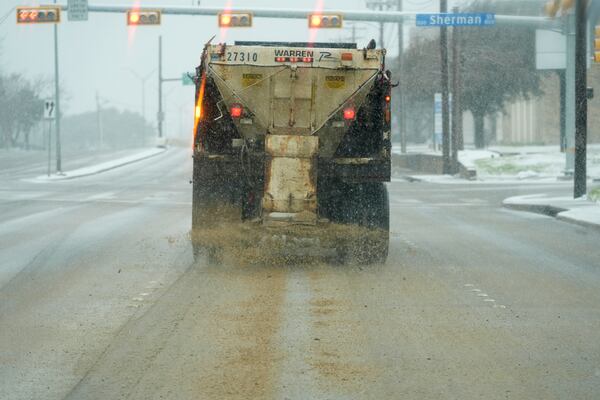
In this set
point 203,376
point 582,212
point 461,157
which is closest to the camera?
point 203,376

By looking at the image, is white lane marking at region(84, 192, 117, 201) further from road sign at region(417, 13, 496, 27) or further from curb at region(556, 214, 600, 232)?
curb at region(556, 214, 600, 232)

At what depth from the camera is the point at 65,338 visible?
8.30 meters

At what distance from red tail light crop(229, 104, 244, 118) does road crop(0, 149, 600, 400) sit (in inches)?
76.4

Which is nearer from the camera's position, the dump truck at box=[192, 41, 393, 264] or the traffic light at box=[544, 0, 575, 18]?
the dump truck at box=[192, 41, 393, 264]

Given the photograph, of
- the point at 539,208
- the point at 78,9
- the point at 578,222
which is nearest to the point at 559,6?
the point at 539,208

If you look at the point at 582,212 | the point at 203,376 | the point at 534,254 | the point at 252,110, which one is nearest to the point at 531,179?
the point at 582,212

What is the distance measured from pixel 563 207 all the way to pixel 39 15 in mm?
22018

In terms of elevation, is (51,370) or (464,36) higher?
(464,36)

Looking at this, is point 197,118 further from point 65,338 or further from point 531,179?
point 531,179

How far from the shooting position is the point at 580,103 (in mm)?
24719

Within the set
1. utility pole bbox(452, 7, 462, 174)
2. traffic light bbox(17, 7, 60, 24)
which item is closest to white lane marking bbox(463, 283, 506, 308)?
traffic light bbox(17, 7, 60, 24)

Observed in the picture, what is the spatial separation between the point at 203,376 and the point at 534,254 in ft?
28.4

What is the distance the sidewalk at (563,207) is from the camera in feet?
66.0

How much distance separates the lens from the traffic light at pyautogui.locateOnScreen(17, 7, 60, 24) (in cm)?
3688
